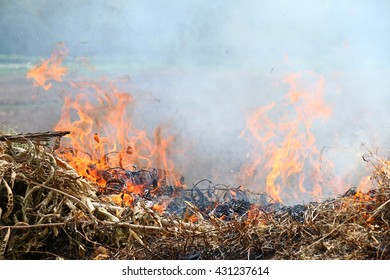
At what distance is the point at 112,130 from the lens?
9.20 metres

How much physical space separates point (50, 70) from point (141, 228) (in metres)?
4.64

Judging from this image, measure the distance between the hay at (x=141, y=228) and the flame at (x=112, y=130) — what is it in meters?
2.62

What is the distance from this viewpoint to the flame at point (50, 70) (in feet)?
30.6

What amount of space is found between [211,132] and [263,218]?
14.5 ft

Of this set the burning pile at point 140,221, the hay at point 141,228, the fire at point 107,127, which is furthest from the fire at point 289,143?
the hay at point 141,228

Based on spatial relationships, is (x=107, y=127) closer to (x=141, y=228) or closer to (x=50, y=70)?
(x=50, y=70)

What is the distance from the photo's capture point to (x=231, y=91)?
404 inches

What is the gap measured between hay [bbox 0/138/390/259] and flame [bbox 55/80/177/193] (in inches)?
103

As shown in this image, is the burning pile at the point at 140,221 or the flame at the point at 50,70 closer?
the burning pile at the point at 140,221

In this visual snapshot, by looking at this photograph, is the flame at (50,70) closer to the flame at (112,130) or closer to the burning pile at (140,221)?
the flame at (112,130)

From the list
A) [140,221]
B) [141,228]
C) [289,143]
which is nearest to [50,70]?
[289,143]
